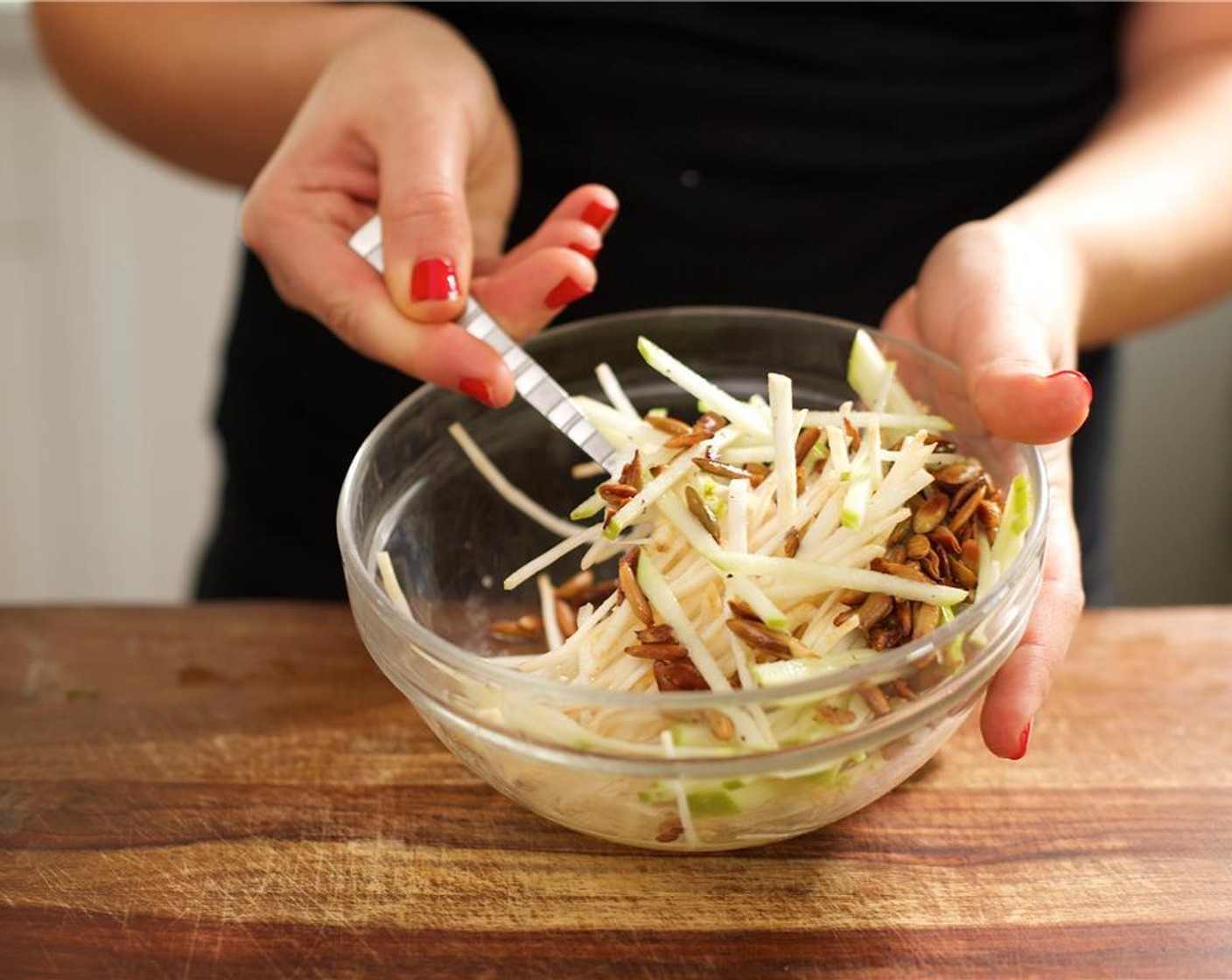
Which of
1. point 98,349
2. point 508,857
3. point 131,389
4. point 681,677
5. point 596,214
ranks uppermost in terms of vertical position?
point 596,214

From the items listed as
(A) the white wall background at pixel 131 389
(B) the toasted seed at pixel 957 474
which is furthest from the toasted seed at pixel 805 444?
(A) the white wall background at pixel 131 389

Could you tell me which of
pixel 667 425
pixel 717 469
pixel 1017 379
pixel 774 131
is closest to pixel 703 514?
pixel 717 469

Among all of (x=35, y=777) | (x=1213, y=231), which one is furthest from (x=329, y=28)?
(x=1213, y=231)

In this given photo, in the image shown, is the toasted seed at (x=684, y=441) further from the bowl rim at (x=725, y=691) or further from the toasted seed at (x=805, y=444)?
the bowl rim at (x=725, y=691)

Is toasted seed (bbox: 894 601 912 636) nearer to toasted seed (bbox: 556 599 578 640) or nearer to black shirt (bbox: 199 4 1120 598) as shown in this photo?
toasted seed (bbox: 556 599 578 640)

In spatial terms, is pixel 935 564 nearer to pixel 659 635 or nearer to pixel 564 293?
pixel 659 635

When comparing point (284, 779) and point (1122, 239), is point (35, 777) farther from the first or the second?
point (1122, 239)

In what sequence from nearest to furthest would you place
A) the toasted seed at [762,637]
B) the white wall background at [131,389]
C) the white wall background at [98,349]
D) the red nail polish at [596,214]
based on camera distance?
the toasted seed at [762,637], the red nail polish at [596,214], the white wall background at [131,389], the white wall background at [98,349]

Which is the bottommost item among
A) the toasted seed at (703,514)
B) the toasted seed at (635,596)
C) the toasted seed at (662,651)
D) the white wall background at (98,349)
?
the white wall background at (98,349)
